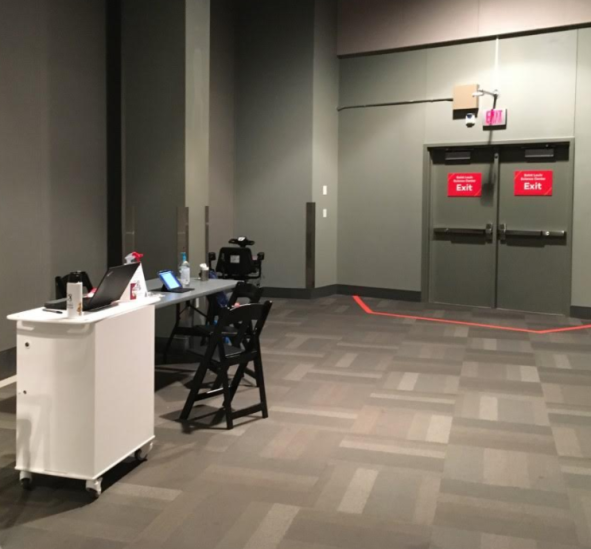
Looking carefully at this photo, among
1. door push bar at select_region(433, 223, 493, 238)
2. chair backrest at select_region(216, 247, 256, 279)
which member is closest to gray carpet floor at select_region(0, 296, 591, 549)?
chair backrest at select_region(216, 247, 256, 279)

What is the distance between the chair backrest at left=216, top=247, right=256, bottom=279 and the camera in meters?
7.65

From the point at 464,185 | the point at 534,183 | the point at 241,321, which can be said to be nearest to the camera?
the point at 241,321

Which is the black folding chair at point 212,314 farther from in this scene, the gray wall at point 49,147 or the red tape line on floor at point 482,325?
the red tape line on floor at point 482,325

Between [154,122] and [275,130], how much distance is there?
10.0 feet

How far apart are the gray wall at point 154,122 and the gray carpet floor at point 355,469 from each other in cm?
134

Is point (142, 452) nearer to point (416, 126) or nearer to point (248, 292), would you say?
point (248, 292)

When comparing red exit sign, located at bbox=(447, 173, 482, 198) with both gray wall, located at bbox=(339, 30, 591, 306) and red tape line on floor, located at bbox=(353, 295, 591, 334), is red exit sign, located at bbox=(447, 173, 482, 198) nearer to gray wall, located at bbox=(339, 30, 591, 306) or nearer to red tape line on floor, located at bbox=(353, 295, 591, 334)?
gray wall, located at bbox=(339, 30, 591, 306)

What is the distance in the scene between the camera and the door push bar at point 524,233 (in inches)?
312

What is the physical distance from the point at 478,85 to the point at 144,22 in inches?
163

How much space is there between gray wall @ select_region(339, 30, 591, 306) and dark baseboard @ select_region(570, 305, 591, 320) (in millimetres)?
59

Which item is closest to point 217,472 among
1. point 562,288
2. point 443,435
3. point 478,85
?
point 443,435

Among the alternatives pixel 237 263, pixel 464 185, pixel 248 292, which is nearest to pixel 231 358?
pixel 248 292

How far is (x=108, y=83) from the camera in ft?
20.9

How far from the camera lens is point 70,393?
301 cm
